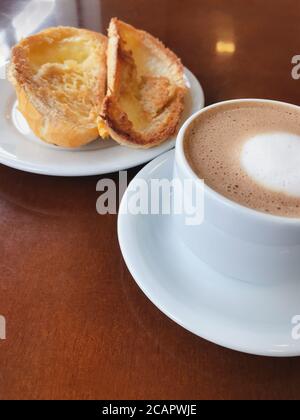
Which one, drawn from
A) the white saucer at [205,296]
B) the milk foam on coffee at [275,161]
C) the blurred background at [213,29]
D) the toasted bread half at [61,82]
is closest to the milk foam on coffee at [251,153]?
the milk foam on coffee at [275,161]

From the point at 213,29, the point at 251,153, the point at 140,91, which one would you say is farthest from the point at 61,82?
the point at 213,29

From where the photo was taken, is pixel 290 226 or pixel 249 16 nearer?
pixel 290 226

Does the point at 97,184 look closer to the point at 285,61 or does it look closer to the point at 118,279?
the point at 118,279

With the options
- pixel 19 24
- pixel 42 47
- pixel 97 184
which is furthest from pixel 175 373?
pixel 19 24

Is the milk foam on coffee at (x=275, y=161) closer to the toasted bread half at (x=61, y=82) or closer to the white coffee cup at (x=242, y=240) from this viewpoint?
the white coffee cup at (x=242, y=240)

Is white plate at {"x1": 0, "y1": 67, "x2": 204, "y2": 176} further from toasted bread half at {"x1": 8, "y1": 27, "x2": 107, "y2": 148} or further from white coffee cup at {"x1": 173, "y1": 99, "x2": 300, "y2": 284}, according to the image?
white coffee cup at {"x1": 173, "y1": 99, "x2": 300, "y2": 284}

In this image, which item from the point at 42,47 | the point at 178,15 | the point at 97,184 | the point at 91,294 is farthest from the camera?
the point at 178,15
